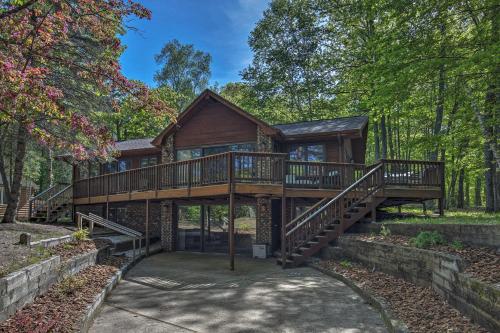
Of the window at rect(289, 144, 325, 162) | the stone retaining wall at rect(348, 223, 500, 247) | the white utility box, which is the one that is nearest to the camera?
the stone retaining wall at rect(348, 223, 500, 247)

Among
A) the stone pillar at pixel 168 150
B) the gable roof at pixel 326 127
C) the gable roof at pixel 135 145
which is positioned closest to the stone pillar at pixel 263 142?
the gable roof at pixel 326 127

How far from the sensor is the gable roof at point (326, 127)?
15802mm

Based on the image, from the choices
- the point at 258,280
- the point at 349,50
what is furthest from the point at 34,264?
the point at 349,50

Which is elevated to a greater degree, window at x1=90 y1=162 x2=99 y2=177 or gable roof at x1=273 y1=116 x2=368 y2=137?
gable roof at x1=273 y1=116 x2=368 y2=137

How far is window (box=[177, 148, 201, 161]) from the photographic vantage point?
60.3 ft

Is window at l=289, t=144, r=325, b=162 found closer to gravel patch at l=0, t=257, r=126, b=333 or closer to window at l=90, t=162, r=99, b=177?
gravel patch at l=0, t=257, r=126, b=333

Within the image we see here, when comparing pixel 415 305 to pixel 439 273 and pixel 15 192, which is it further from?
pixel 15 192

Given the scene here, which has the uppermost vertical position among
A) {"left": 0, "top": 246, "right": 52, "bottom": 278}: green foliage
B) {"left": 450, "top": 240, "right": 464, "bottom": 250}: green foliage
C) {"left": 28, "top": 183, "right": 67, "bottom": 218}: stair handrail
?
{"left": 28, "top": 183, "right": 67, "bottom": 218}: stair handrail

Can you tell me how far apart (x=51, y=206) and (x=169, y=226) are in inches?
288

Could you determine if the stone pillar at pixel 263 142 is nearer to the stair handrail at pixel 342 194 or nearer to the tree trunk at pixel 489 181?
the stair handrail at pixel 342 194

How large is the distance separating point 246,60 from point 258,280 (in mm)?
24870

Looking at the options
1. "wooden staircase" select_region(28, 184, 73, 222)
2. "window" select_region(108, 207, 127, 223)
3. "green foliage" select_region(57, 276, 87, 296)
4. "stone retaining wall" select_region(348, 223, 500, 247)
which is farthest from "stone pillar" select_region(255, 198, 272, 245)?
"wooden staircase" select_region(28, 184, 73, 222)

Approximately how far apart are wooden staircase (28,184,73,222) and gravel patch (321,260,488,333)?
675 inches

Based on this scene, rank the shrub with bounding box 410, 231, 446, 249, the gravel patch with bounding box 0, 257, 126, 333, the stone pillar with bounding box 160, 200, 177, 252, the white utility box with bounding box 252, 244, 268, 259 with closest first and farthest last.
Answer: the gravel patch with bounding box 0, 257, 126, 333, the shrub with bounding box 410, 231, 446, 249, the white utility box with bounding box 252, 244, 268, 259, the stone pillar with bounding box 160, 200, 177, 252
